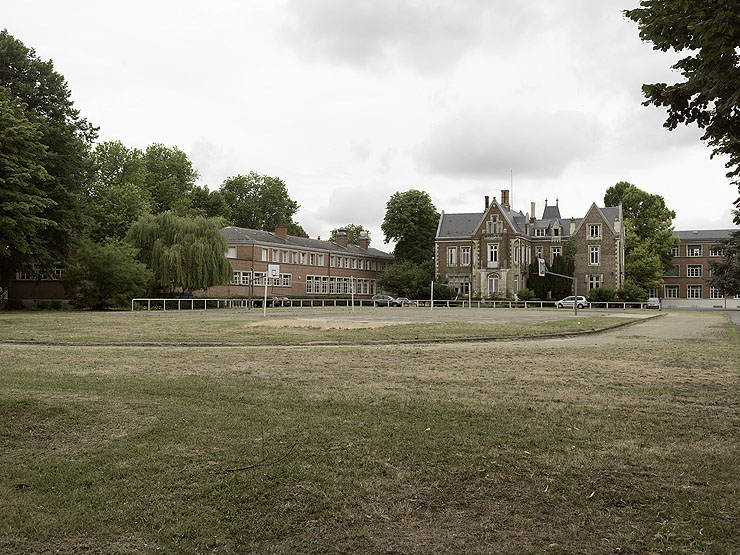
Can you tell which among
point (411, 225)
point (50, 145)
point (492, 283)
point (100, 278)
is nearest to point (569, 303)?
point (492, 283)

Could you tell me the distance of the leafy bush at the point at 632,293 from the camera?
68.9m

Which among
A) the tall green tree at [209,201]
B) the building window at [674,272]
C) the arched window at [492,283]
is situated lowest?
→ the arched window at [492,283]

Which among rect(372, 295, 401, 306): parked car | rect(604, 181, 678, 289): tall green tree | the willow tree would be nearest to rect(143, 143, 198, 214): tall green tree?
the willow tree

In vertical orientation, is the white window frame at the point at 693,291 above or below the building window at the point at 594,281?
below

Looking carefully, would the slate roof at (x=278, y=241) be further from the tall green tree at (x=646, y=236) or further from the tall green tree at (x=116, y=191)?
the tall green tree at (x=646, y=236)

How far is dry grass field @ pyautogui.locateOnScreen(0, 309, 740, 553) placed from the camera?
13.3ft

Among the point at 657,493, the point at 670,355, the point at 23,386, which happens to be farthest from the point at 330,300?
the point at 657,493

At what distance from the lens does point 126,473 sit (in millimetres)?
5059

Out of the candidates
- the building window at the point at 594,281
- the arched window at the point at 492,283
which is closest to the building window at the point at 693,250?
the building window at the point at 594,281

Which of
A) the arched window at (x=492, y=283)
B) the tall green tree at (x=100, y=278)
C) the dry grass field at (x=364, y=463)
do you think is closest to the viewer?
the dry grass field at (x=364, y=463)

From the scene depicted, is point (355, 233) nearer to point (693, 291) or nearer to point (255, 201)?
point (255, 201)

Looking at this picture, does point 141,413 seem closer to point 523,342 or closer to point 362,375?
point 362,375

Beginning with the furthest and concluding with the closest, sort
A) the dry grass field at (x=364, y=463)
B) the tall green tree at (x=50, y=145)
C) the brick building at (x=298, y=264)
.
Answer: the brick building at (x=298, y=264) < the tall green tree at (x=50, y=145) < the dry grass field at (x=364, y=463)

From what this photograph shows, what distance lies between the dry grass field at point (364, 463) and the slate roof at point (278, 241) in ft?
171
